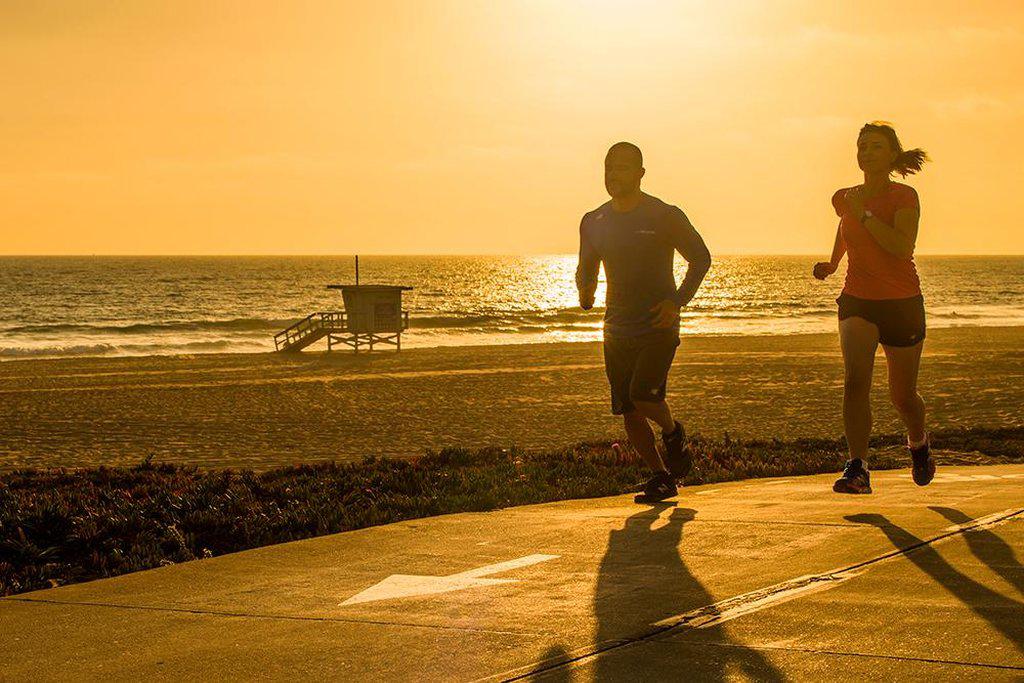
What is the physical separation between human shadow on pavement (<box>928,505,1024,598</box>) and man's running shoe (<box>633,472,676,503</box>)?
175 cm

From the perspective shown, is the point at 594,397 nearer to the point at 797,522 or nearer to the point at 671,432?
the point at 671,432

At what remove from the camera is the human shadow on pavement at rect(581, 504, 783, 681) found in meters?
3.46

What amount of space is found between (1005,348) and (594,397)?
18459 mm

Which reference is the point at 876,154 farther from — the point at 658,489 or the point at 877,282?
the point at 658,489

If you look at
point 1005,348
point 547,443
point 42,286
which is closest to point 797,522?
point 547,443

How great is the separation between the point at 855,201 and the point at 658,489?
5.73 feet

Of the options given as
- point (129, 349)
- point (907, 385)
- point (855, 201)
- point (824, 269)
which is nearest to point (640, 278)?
point (824, 269)

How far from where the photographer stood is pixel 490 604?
4.38 m

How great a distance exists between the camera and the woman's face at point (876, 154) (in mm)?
6633

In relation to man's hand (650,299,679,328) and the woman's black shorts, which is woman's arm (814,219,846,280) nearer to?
the woman's black shorts

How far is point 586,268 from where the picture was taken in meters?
7.00

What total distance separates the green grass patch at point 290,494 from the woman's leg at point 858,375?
1.24 m

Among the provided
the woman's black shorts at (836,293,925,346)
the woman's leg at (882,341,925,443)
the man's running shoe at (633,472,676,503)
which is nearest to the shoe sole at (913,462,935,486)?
the woman's leg at (882,341,925,443)

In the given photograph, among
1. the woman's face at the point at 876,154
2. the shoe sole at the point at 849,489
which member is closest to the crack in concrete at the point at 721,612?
the shoe sole at the point at 849,489
